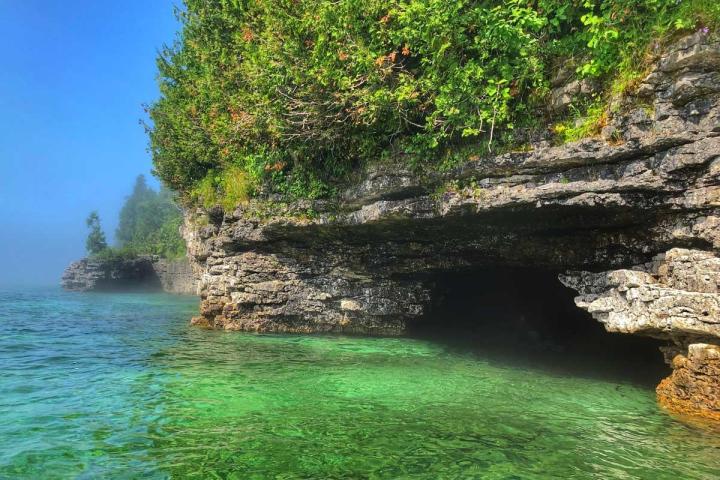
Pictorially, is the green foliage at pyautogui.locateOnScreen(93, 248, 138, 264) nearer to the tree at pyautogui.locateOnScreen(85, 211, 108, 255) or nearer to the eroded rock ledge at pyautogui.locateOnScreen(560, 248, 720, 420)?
the tree at pyautogui.locateOnScreen(85, 211, 108, 255)

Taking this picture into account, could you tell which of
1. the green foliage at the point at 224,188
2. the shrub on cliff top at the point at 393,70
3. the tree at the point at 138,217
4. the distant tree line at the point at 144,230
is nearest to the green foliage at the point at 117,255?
the distant tree line at the point at 144,230

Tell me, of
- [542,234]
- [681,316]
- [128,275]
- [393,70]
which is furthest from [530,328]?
[128,275]

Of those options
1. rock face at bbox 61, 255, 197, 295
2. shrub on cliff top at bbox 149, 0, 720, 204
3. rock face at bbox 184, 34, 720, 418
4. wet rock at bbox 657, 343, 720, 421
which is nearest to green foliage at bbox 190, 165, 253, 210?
rock face at bbox 184, 34, 720, 418

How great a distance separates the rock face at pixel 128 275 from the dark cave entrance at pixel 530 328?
3656cm

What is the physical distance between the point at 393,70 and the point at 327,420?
7705 millimetres

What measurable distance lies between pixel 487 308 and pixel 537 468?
15.0 metres

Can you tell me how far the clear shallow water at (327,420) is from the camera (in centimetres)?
571

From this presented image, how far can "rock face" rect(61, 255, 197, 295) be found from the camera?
50.1 metres

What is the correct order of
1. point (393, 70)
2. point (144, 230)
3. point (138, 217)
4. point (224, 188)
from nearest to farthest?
point (393, 70) → point (224, 188) → point (144, 230) → point (138, 217)

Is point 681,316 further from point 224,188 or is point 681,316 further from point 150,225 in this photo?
A: point 150,225

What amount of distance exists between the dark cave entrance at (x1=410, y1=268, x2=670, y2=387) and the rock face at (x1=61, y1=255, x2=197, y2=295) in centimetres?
3656

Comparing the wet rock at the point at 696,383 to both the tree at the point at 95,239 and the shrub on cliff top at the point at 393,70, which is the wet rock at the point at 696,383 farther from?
the tree at the point at 95,239

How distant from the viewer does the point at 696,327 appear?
732cm

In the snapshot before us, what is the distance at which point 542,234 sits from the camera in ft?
38.2
